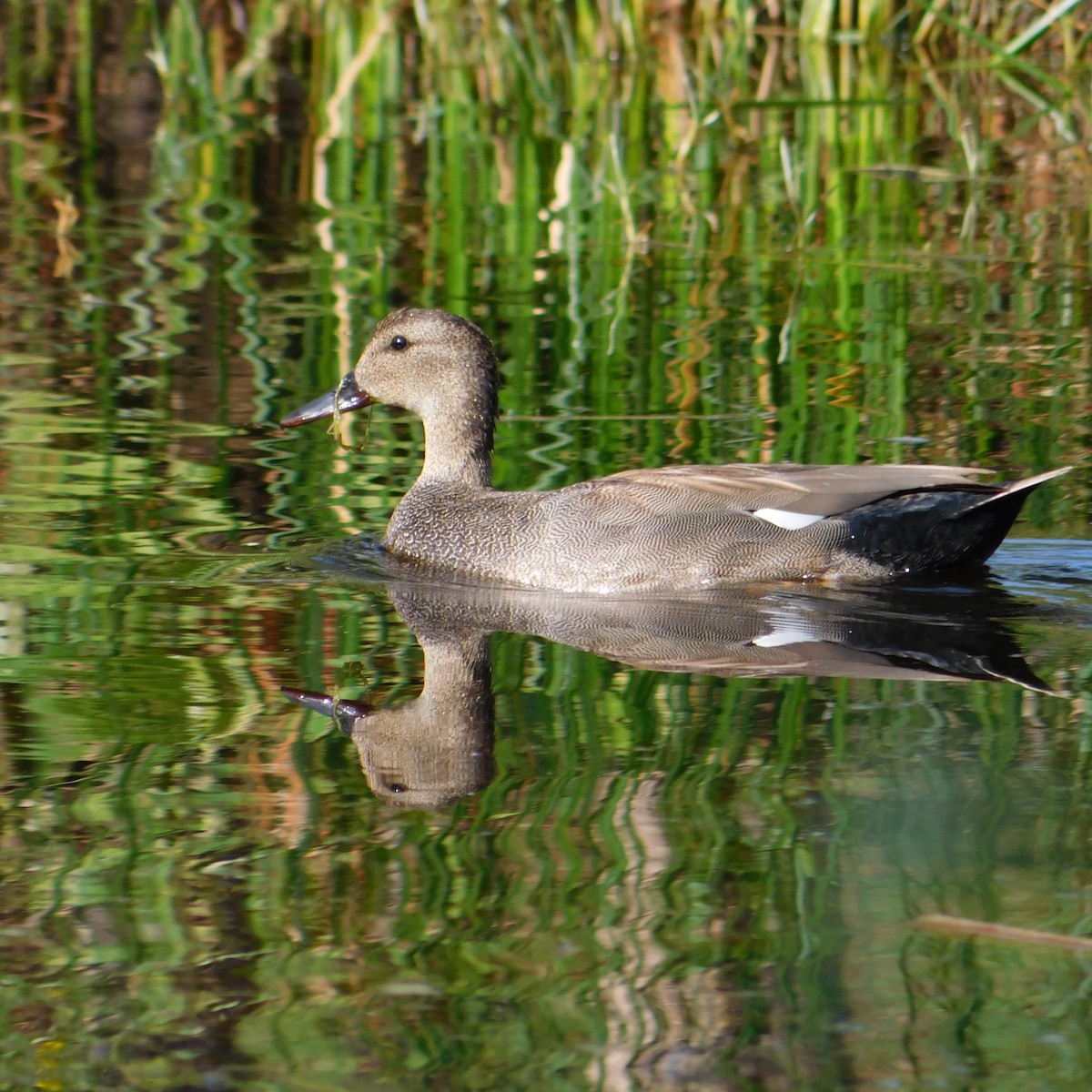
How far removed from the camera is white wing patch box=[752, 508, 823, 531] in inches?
259

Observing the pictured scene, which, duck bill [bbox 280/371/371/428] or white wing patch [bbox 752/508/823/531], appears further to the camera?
duck bill [bbox 280/371/371/428]

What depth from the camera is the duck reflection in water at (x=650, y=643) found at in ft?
15.9

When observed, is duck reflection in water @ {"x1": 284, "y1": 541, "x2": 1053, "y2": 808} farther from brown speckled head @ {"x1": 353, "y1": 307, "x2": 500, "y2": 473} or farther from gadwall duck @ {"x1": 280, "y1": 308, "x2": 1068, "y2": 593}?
brown speckled head @ {"x1": 353, "y1": 307, "x2": 500, "y2": 473}

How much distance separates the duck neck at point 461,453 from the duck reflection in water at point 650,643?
642mm

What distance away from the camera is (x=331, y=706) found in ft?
17.0

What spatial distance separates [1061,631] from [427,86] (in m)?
10.3

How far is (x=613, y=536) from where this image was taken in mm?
6621

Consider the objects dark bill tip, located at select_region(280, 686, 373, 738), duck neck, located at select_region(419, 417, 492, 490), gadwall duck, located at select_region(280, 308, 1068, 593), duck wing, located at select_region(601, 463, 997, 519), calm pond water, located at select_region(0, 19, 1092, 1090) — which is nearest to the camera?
calm pond water, located at select_region(0, 19, 1092, 1090)

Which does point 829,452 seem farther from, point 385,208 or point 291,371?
point 385,208

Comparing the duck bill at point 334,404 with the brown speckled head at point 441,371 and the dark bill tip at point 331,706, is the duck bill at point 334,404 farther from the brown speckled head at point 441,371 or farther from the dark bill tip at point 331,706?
the dark bill tip at point 331,706

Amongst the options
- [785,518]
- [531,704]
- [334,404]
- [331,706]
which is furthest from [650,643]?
[334,404]

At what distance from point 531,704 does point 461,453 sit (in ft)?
8.01

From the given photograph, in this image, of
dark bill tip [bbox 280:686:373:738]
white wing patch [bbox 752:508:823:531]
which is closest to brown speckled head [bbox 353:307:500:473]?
white wing patch [bbox 752:508:823:531]

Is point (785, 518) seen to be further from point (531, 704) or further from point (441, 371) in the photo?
point (531, 704)
